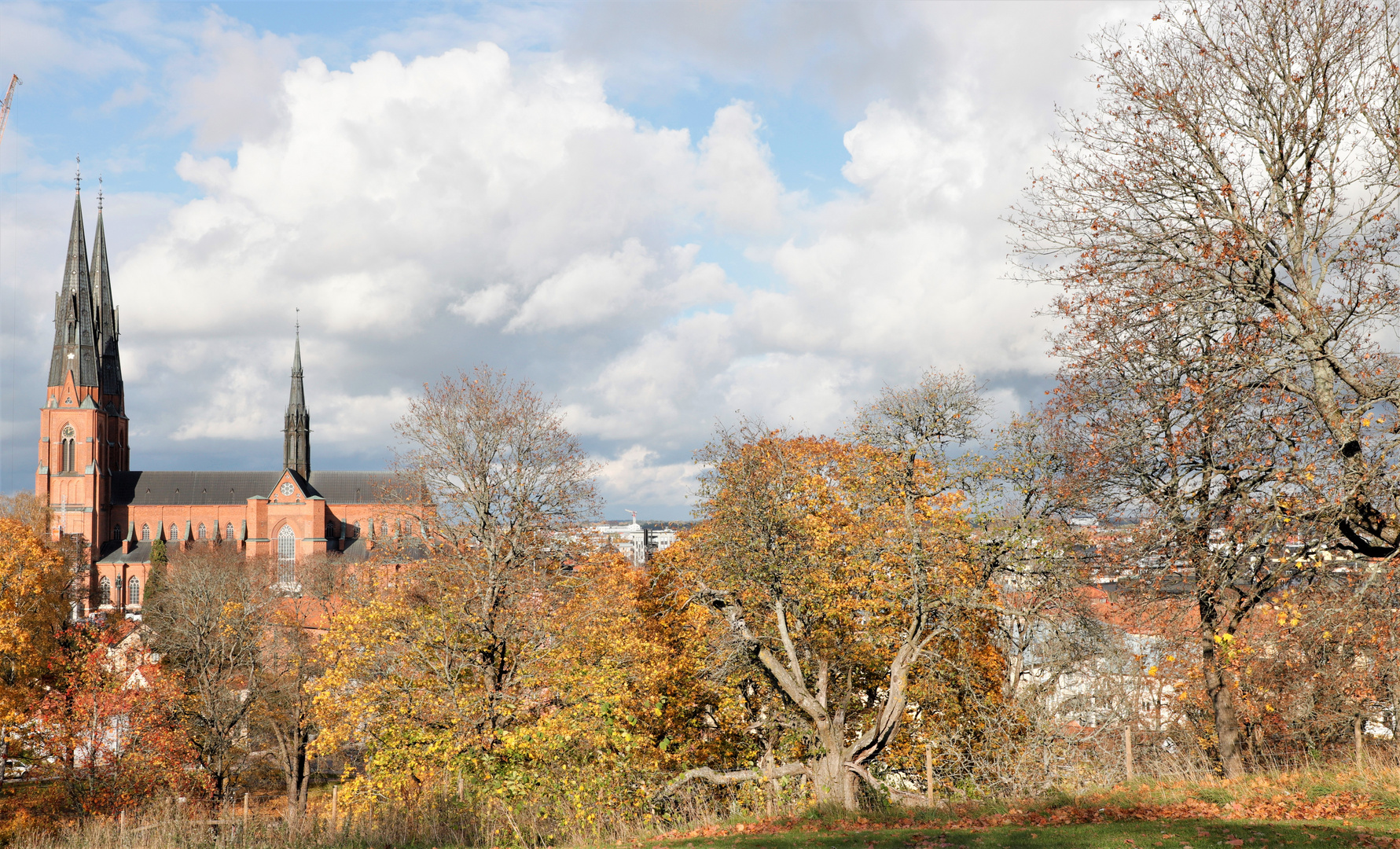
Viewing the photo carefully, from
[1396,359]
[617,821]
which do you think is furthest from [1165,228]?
[617,821]

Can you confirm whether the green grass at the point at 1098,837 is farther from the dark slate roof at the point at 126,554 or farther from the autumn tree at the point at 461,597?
the dark slate roof at the point at 126,554

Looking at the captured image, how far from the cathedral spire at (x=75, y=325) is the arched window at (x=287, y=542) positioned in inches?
1026

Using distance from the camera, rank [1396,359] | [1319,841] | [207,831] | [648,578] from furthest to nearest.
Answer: [648,578] → [207,831] → [1396,359] → [1319,841]

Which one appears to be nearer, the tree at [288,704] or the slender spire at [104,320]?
the tree at [288,704]

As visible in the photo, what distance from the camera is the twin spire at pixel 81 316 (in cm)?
10119

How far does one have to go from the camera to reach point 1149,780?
16047 mm

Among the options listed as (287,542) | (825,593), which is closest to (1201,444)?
(825,593)

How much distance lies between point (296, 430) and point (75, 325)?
25631 millimetres

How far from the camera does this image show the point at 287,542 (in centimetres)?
10938

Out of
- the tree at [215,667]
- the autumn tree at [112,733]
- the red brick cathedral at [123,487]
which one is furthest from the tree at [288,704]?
the red brick cathedral at [123,487]

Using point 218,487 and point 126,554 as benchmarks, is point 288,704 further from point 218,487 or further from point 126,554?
point 218,487

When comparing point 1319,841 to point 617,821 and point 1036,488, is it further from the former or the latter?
point 1036,488

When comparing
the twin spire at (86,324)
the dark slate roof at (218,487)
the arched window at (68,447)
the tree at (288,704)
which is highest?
the twin spire at (86,324)

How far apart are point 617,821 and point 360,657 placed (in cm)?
753
